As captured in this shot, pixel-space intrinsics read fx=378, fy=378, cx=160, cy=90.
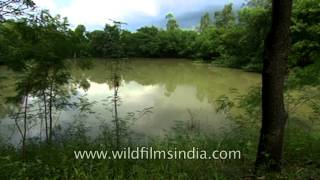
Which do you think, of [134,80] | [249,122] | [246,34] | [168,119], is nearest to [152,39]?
[246,34]

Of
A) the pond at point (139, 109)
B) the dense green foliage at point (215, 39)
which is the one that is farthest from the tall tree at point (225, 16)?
the pond at point (139, 109)

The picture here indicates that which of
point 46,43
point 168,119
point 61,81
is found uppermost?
point 46,43

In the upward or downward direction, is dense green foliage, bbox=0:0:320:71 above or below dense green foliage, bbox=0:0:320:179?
above

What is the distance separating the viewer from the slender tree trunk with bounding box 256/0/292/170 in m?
3.80

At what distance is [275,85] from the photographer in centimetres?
385

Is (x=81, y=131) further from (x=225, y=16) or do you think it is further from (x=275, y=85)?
(x=225, y=16)

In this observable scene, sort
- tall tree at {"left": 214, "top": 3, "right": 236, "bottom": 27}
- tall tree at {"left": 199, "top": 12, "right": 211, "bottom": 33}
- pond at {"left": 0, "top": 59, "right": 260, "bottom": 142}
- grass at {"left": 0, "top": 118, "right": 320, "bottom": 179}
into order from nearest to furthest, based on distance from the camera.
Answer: grass at {"left": 0, "top": 118, "right": 320, "bottom": 179} → pond at {"left": 0, "top": 59, "right": 260, "bottom": 142} → tall tree at {"left": 214, "top": 3, "right": 236, "bottom": 27} → tall tree at {"left": 199, "top": 12, "right": 211, "bottom": 33}

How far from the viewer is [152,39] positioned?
53094 mm

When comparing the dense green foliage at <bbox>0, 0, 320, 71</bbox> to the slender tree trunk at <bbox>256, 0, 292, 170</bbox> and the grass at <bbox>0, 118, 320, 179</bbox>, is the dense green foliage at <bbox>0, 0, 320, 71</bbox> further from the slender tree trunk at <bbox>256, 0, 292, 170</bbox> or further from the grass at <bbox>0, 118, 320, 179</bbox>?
the slender tree trunk at <bbox>256, 0, 292, 170</bbox>

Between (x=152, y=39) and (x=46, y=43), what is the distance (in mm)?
46756

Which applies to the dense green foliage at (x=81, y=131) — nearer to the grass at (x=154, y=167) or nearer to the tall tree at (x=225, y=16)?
the grass at (x=154, y=167)

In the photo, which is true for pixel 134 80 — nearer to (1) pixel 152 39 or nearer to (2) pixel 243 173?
(2) pixel 243 173

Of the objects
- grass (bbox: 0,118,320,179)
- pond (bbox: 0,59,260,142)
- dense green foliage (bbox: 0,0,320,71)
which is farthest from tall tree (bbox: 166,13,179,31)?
grass (bbox: 0,118,320,179)

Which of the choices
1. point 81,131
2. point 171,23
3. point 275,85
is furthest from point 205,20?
point 275,85
